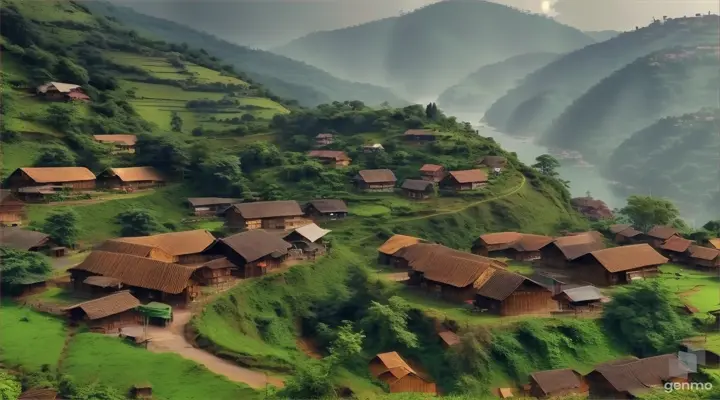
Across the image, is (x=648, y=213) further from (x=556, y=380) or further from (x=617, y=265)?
(x=556, y=380)

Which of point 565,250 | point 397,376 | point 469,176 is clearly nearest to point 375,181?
point 469,176


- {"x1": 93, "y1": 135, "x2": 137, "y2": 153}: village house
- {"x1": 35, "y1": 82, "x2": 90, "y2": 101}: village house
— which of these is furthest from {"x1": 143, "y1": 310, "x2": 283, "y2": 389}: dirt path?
{"x1": 35, "y1": 82, "x2": 90, "y2": 101}: village house

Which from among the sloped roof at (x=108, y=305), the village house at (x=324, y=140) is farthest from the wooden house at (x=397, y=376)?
the village house at (x=324, y=140)

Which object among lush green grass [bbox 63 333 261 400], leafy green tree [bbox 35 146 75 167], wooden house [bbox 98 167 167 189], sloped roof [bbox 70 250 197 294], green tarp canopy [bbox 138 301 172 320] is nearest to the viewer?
lush green grass [bbox 63 333 261 400]

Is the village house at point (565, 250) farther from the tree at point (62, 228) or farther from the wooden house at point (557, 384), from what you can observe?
the tree at point (62, 228)

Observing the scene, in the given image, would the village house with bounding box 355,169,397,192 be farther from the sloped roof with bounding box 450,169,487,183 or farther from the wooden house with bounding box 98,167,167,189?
the wooden house with bounding box 98,167,167,189

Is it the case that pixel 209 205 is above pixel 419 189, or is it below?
below

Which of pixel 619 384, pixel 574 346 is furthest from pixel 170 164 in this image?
pixel 619 384
